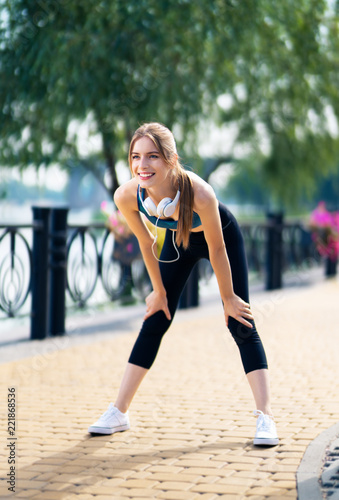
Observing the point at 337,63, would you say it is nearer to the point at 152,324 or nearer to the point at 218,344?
the point at 218,344

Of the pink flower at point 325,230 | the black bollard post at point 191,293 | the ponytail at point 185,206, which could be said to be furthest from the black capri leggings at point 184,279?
the pink flower at point 325,230

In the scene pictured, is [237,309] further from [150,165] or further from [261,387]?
[150,165]

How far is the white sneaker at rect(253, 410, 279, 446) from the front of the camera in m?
3.91

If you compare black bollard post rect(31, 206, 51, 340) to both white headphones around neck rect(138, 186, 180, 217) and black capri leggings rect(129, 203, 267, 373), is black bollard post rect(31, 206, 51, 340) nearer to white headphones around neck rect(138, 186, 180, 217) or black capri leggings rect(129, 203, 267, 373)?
black capri leggings rect(129, 203, 267, 373)

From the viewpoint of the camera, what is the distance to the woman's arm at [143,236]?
13.1 feet

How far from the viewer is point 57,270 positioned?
788 centimetres

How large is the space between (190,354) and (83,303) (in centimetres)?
272

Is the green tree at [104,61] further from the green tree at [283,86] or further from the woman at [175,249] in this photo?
the woman at [175,249]

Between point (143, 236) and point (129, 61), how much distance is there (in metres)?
7.90

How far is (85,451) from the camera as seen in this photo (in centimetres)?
392

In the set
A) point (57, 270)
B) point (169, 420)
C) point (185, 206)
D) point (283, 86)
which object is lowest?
point (169, 420)

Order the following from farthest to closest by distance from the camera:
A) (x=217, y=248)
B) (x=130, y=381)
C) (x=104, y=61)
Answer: (x=104, y=61) < (x=130, y=381) < (x=217, y=248)

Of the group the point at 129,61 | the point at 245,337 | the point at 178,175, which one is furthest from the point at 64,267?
the point at 129,61

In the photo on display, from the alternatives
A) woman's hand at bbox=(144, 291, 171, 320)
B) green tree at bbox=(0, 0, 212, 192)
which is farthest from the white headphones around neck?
green tree at bbox=(0, 0, 212, 192)
